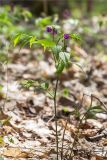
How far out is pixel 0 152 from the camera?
2244mm

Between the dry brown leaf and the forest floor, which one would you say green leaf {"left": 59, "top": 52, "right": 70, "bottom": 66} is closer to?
the forest floor

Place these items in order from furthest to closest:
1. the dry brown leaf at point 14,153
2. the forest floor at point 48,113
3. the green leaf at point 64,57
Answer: the forest floor at point 48,113, the dry brown leaf at point 14,153, the green leaf at point 64,57

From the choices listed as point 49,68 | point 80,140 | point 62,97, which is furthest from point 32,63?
point 80,140

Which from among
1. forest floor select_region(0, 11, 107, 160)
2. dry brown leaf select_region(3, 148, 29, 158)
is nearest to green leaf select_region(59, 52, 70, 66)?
forest floor select_region(0, 11, 107, 160)

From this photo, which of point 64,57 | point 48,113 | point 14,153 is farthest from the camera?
point 48,113

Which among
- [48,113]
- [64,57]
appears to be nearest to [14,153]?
[64,57]

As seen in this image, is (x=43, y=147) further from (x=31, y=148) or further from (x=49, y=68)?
(x=49, y=68)

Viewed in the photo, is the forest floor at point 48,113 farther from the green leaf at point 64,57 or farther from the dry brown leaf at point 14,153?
the green leaf at point 64,57

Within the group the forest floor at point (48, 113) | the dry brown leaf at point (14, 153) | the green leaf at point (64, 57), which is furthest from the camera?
the forest floor at point (48, 113)

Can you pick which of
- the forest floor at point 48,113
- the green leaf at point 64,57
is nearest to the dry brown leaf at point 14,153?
the forest floor at point 48,113

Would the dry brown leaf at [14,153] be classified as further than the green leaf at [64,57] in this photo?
Yes

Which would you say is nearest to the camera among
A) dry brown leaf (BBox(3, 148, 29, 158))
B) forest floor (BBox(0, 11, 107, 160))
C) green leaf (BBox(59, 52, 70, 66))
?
green leaf (BBox(59, 52, 70, 66))

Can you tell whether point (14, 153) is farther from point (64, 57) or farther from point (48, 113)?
point (48, 113)

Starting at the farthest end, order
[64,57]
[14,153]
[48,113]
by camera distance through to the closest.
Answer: [48,113], [14,153], [64,57]
